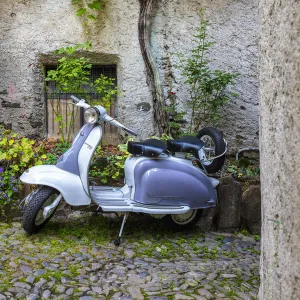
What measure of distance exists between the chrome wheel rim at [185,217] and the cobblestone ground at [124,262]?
115 millimetres

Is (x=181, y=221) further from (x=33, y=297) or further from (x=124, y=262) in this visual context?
(x=33, y=297)

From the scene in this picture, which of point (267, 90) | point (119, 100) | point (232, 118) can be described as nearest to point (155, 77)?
point (119, 100)

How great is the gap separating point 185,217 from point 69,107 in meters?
2.49

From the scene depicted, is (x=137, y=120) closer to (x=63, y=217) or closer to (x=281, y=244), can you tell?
(x=63, y=217)

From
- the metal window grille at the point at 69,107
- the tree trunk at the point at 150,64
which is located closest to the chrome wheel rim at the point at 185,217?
the tree trunk at the point at 150,64

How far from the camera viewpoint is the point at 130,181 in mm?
3936

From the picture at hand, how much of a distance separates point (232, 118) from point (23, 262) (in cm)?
342

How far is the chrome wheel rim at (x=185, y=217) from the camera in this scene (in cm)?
416

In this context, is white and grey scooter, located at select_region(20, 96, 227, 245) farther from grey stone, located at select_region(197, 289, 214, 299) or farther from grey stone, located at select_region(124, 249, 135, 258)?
grey stone, located at select_region(197, 289, 214, 299)

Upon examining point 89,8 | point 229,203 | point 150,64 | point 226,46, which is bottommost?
point 229,203

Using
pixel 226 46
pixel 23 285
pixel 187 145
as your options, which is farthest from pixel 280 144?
pixel 226 46

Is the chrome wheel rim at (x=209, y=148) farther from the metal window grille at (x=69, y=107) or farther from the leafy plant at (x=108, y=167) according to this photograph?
the metal window grille at (x=69, y=107)

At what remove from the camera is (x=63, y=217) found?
4371mm

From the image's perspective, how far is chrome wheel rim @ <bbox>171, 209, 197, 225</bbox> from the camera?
416cm
